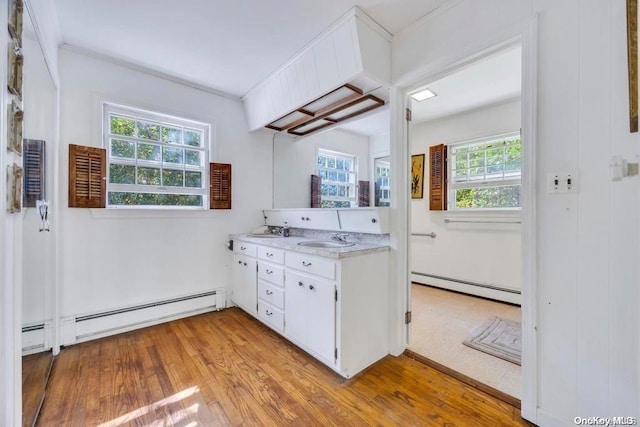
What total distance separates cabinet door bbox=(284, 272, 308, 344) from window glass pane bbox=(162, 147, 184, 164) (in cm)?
174

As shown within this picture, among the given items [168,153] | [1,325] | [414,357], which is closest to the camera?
[1,325]

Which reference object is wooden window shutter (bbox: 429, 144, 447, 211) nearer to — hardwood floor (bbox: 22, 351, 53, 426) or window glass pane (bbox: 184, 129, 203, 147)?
window glass pane (bbox: 184, 129, 203, 147)

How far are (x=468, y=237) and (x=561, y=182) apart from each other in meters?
2.39

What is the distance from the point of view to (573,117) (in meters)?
1.30

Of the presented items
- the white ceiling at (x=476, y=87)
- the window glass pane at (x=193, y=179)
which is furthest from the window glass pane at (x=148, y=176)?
the white ceiling at (x=476, y=87)

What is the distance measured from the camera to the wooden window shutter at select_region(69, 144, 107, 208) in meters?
2.19

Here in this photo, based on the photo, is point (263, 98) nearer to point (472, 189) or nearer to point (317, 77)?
point (317, 77)

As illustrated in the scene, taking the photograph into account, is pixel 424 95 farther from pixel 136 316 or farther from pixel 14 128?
pixel 136 316

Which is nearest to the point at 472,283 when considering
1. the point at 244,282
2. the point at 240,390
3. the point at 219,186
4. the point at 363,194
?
the point at 363,194

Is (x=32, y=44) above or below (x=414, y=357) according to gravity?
above

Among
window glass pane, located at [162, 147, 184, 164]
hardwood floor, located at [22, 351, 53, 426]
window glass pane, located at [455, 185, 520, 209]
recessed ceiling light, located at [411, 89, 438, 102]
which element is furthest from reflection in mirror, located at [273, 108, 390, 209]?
hardwood floor, located at [22, 351, 53, 426]

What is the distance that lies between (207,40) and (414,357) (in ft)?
9.69

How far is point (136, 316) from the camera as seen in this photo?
251 centimetres

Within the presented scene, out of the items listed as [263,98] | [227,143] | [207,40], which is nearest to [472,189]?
[263,98]
